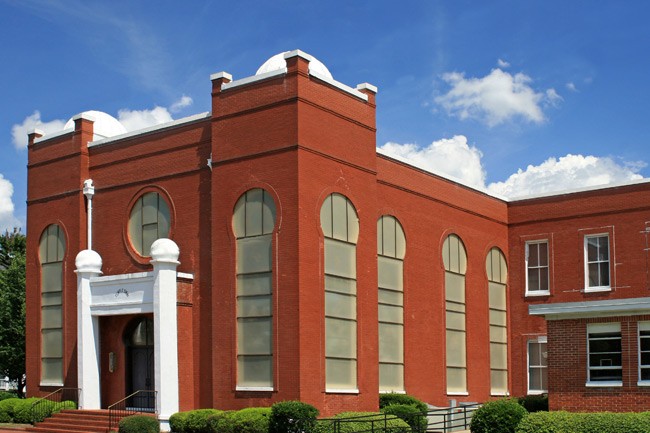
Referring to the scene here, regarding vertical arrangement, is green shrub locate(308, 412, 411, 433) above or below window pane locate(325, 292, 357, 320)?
below

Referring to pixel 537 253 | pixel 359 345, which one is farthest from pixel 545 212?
pixel 359 345

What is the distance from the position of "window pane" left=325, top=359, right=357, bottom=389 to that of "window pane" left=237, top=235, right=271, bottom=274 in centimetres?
395

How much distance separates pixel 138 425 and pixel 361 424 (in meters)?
7.17

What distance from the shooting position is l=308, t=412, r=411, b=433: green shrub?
28.4 meters

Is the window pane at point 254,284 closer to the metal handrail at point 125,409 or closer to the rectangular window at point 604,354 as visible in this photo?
the metal handrail at point 125,409

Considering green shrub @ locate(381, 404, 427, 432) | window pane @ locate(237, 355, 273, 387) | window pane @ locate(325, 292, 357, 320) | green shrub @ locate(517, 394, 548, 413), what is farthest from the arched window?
green shrub @ locate(517, 394, 548, 413)

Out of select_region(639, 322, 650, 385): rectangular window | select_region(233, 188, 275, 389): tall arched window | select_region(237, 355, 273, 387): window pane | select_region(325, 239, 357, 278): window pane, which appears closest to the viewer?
select_region(639, 322, 650, 385): rectangular window

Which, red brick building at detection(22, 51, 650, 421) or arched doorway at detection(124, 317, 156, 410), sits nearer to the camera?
red brick building at detection(22, 51, 650, 421)

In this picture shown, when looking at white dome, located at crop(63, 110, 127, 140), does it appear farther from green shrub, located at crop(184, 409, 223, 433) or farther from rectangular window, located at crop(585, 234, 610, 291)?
rectangular window, located at crop(585, 234, 610, 291)

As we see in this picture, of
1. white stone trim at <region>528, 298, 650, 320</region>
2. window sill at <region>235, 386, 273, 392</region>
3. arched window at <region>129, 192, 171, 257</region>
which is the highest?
arched window at <region>129, 192, 171, 257</region>

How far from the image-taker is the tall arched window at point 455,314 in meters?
42.1

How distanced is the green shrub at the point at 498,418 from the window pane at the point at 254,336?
7.36 m

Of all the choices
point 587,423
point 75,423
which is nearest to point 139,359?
point 75,423

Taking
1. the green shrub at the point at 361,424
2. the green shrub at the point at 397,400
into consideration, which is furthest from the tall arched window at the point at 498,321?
the green shrub at the point at 361,424
